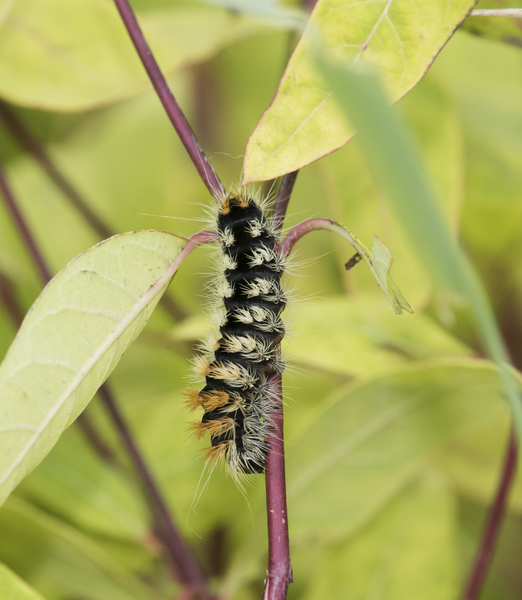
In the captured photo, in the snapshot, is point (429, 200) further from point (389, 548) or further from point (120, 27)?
point (120, 27)

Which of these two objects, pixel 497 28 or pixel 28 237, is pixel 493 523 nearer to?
pixel 497 28

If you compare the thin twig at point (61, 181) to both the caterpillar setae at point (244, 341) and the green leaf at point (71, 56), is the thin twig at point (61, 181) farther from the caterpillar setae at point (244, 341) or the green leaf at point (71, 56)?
the caterpillar setae at point (244, 341)

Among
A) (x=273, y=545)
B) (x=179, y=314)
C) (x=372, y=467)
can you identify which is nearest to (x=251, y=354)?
(x=273, y=545)

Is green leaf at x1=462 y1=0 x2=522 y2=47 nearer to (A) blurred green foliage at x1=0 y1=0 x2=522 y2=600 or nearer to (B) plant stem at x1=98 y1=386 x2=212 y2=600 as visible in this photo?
(A) blurred green foliage at x1=0 y1=0 x2=522 y2=600

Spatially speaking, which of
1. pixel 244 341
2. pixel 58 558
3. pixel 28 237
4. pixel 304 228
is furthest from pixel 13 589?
pixel 28 237

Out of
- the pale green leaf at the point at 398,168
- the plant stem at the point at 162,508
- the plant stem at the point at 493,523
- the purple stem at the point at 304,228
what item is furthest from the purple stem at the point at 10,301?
the pale green leaf at the point at 398,168

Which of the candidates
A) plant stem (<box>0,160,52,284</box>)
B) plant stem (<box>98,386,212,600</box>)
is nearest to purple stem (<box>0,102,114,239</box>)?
plant stem (<box>0,160,52,284</box>)
